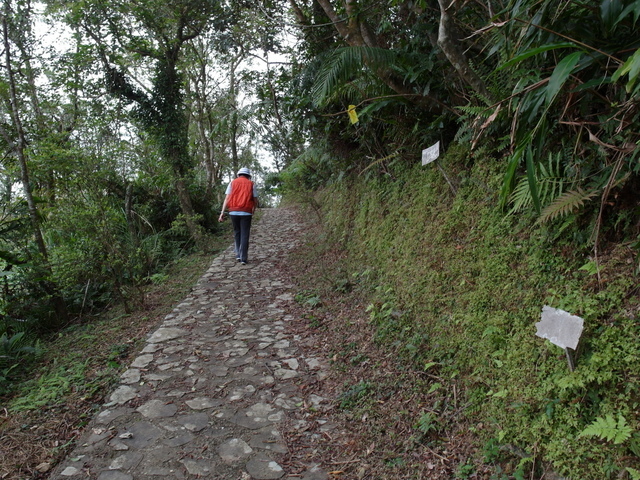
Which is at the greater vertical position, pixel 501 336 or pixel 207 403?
pixel 501 336

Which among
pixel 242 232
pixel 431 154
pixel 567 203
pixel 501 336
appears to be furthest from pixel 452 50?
pixel 242 232

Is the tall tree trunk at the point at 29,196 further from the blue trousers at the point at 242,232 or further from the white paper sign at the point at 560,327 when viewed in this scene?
the white paper sign at the point at 560,327

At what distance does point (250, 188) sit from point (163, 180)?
3.94m

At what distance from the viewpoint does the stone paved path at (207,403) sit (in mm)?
2680

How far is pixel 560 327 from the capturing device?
85.6 inches

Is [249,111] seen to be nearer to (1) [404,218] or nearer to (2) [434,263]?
(1) [404,218]

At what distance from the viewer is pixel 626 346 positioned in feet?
6.61

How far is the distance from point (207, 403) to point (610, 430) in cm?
292

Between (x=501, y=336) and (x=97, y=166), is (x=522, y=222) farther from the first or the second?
(x=97, y=166)

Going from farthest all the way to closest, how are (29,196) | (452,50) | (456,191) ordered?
1. (29,196)
2. (456,191)
3. (452,50)

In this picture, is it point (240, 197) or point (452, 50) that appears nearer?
point (452, 50)

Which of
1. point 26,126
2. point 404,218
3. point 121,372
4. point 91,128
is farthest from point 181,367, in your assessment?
point 91,128

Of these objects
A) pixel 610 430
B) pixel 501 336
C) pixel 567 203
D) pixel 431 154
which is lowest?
pixel 610 430

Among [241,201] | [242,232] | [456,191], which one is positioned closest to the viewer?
[456,191]
